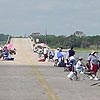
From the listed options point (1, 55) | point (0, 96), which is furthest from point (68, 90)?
point (1, 55)

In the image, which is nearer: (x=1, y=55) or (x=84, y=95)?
(x=84, y=95)

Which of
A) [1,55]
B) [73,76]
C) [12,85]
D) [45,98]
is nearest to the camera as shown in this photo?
[45,98]

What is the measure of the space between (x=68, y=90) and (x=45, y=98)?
11.2ft

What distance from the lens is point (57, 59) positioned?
4159 centimetres

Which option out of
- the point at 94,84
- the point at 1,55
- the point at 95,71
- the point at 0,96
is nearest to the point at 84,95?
the point at 0,96

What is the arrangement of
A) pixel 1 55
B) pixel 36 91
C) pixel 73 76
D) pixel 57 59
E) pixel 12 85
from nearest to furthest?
pixel 36 91 < pixel 12 85 < pixel 73 76 < pixel 57 59 < pixel 1 55

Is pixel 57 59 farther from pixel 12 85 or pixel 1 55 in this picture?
pixel 12 85

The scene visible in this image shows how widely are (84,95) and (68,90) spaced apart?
86.1 inches

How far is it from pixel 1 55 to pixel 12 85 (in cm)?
2891

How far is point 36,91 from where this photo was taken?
21.2 metres

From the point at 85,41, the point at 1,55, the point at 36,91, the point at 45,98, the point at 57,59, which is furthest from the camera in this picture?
the point at 85,41

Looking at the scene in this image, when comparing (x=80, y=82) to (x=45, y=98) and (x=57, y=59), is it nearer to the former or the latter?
(x=45, y=98)

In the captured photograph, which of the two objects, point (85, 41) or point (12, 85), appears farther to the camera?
point (85, 41)

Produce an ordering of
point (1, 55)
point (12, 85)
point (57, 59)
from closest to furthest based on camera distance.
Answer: point (12, 85) → point (57, 59) → point (1, 55)
